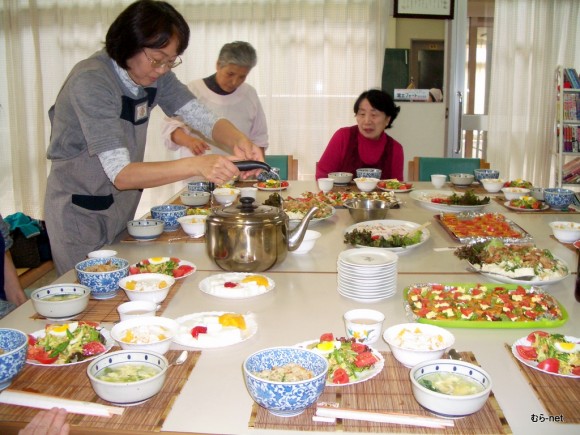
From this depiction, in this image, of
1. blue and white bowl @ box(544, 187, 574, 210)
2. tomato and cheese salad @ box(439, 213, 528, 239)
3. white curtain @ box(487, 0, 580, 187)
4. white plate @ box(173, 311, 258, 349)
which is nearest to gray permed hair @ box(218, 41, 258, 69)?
tomato and cheese salad @ box(439, 213, 528, 239)

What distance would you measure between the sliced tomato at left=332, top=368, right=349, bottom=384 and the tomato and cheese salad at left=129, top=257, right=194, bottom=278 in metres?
0.82

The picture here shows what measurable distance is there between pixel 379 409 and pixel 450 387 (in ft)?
0.48

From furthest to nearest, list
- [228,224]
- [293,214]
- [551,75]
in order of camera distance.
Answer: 1. [551,75]
2. [293,214]
3. [228,224]

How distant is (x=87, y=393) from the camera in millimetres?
1138

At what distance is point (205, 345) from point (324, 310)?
0.38 meters

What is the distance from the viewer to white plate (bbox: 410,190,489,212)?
277 centimetres

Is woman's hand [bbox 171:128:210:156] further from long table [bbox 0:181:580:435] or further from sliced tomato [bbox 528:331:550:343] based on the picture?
sliced tomato [bbox 528:331:550:343]

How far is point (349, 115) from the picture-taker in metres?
5.39

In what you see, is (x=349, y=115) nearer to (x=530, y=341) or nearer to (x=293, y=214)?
(x=293, y=214)

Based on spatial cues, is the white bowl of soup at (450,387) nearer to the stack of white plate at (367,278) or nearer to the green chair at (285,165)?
the stack of white plate at (367,278)

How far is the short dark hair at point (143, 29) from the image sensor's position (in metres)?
2.01

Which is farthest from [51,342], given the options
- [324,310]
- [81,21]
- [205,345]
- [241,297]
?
[81,21]

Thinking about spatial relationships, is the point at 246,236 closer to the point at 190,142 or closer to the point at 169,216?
the point at 169,216

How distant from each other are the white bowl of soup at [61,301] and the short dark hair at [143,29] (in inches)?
36.8
